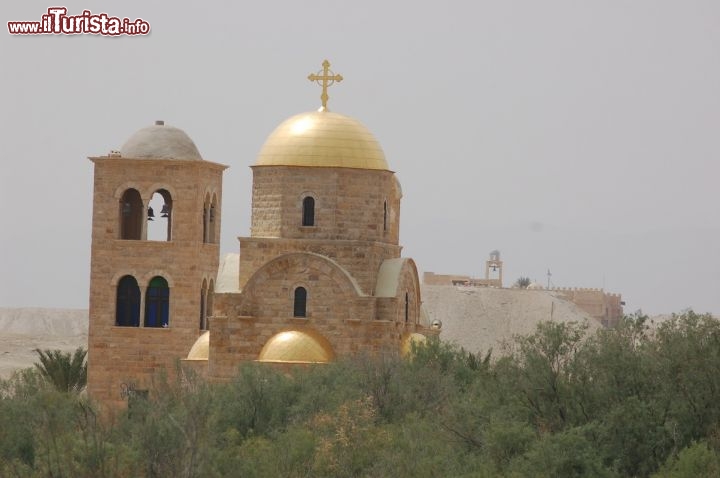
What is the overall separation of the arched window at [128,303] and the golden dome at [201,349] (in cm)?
226

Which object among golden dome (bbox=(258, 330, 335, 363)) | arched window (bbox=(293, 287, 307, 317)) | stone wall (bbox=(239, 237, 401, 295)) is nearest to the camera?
golden dome (bbox=(258, 330, 335, 363))

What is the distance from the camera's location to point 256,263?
42312 millimetres

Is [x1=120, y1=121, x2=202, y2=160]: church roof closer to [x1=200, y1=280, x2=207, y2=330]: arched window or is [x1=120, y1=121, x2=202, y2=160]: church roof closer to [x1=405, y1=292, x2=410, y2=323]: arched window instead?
[x1=200, y1=280, x2=207, y2=330]: arched window

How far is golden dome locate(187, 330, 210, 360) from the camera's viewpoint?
42062 millimetres

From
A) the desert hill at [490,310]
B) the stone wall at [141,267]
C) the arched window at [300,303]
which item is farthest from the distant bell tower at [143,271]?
the desert hill at [490,310]

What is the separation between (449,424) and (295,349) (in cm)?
716

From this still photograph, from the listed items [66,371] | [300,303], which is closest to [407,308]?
[300,303]

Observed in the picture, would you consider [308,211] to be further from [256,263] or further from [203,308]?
[203,308]

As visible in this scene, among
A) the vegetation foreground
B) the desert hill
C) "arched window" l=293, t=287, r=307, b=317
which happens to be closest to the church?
"arched window" l=293, t=287, r=307, b=317

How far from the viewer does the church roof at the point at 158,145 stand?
145 feet

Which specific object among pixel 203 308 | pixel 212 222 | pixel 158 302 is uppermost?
pixel 212 222

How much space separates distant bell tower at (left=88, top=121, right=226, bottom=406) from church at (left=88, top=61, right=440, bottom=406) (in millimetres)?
25

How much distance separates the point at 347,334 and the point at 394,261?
2.42 metres

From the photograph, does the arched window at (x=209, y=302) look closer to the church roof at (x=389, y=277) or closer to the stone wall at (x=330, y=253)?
the stone wall at (x=330, y=253)
